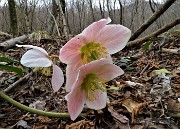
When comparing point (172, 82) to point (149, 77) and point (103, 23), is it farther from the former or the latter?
point (103, 23)

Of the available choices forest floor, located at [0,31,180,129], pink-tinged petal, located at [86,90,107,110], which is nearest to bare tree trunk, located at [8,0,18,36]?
forest floor, located at [0,31,180,129]

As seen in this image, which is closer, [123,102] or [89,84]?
[89,84]

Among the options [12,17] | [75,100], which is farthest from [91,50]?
[12,17]

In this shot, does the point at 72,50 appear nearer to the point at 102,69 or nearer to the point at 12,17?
the point at 102,69

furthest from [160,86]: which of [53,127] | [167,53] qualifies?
[167,53]

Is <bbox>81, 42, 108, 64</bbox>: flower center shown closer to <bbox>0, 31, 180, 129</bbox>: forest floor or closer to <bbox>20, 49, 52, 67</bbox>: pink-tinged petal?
<bbox>20, 49, 52, 67</bbox>: pink-tinged petal

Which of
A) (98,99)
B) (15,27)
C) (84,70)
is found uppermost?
(84,70)
